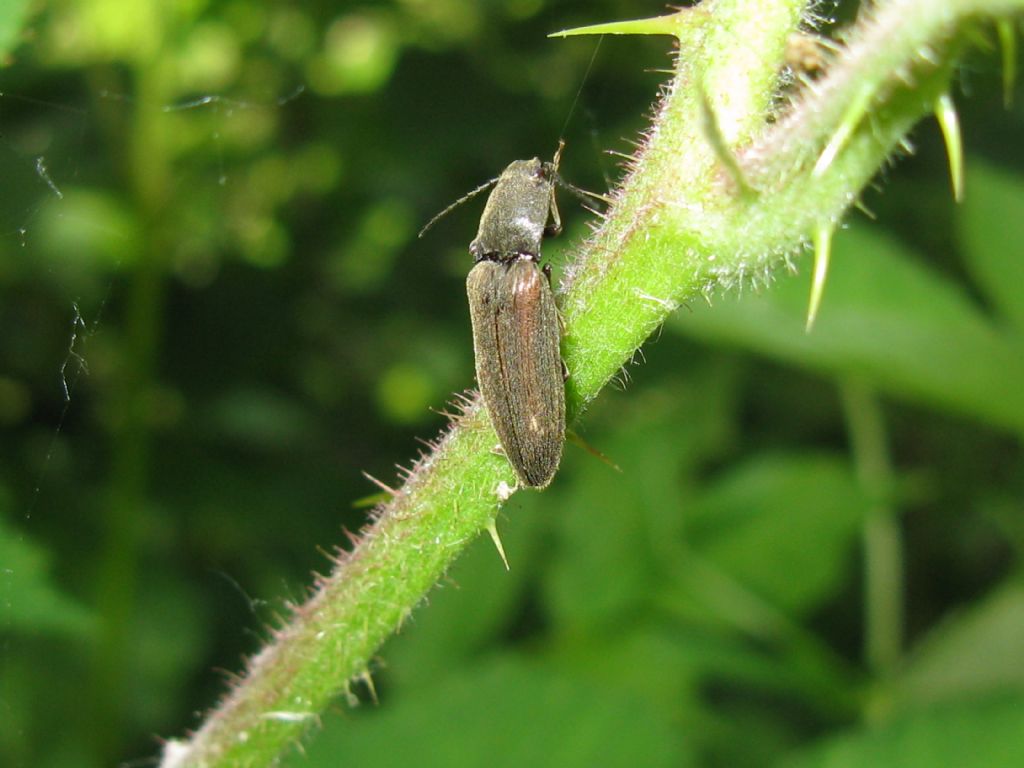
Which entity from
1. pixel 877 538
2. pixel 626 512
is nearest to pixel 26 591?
pixel 626 512

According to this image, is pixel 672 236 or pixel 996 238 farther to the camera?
pixel 996 238

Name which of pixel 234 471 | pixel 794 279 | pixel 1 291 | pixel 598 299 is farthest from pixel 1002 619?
pixel 1 291

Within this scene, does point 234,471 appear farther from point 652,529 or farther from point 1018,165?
point 1018,165

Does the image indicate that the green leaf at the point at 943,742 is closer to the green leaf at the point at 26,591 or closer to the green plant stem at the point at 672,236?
the green plant stem at the point at 672,236

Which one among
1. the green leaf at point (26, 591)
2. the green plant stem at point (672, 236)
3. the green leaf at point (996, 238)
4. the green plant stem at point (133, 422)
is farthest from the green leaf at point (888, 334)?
the green plant stem at point (133, 422)

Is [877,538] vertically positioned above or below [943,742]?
below

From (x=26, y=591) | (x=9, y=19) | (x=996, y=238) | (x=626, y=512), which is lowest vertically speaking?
(x=626, y=512)

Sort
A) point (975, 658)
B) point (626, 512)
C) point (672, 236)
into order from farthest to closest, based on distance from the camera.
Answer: point (626, 512) → point (975, 658) → point (672, 236)

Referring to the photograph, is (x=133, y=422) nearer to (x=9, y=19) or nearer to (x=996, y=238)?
(x=9, y=19)
